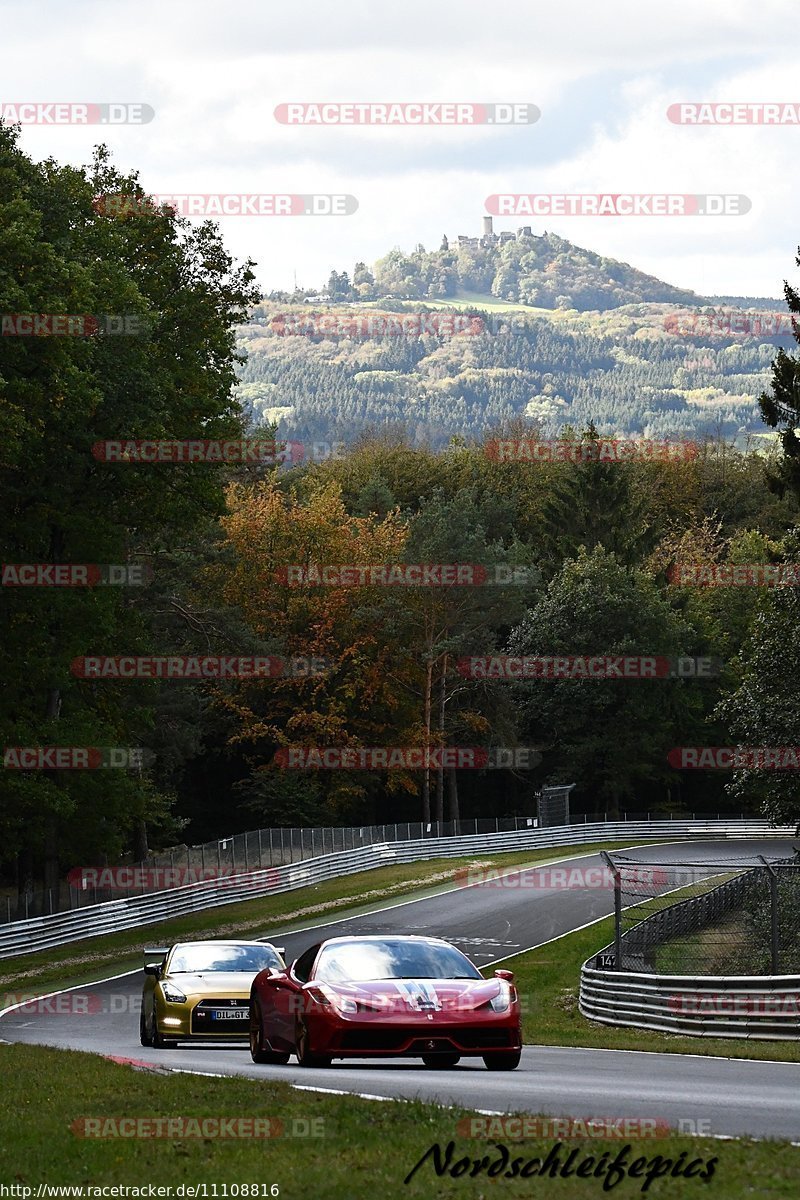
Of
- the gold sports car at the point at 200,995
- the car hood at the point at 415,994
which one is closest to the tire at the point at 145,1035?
the gold sports car at the point at 200,995

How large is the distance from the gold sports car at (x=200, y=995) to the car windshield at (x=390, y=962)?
16.8 feet

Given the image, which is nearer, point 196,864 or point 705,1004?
point 705,1004

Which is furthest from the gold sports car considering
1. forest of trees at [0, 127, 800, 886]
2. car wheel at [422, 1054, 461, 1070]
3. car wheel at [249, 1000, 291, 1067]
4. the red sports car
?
forest of trees at [0, 127, 800, 886]

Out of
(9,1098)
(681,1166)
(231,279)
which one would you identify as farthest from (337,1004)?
(231,279)

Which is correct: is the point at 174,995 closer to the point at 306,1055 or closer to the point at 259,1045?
the point at 259,1045

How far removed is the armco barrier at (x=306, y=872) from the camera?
138 ft

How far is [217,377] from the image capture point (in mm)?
43719

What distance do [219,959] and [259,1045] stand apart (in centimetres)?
447

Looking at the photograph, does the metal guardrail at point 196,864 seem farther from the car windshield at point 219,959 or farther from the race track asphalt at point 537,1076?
the car windshield at point 219,959

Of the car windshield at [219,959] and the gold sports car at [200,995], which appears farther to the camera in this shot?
the car windshield at [219,959]

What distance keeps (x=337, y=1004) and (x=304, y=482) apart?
8212 centimetres

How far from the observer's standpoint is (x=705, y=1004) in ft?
69.2

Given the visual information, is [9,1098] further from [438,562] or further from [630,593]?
[630,593]

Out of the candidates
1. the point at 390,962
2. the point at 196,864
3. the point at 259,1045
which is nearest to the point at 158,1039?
the point at 259,1045
